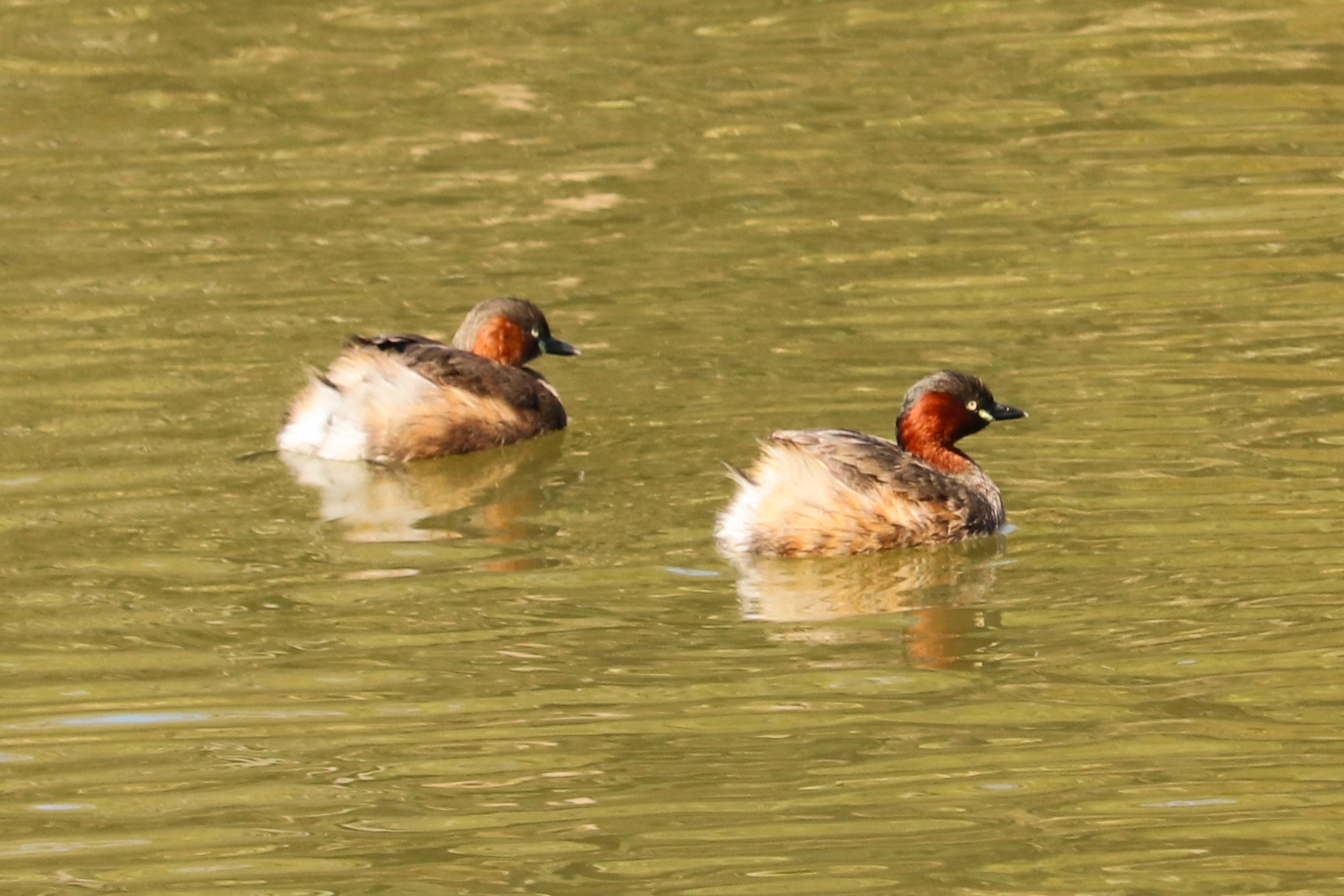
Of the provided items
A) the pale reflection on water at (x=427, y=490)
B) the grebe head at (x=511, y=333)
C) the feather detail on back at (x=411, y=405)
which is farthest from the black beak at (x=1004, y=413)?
the grebe head at (x=511, y=333)

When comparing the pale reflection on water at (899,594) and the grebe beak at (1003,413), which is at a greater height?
the grebe beak at (1003,413)

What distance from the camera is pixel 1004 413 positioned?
8914 millimetres

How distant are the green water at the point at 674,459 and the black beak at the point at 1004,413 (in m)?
0.25

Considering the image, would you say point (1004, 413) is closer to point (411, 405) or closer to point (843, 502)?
point (843, 502)

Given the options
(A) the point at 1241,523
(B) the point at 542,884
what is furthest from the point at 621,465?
(B) the point at 542,884

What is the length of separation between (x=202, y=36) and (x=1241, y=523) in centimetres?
1164

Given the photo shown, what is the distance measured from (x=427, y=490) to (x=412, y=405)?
540 mm

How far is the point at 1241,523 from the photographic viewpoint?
26.5 ft

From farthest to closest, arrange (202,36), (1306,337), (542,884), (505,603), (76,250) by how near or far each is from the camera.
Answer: (202,36)
(76,250)
(1306,337)
(505,603)
(542,884)

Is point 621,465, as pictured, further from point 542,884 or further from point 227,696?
point 542,884

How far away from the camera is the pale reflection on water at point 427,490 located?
8.81m

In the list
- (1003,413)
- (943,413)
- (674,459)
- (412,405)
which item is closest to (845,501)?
(943,413)

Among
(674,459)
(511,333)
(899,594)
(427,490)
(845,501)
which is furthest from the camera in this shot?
(511,333)

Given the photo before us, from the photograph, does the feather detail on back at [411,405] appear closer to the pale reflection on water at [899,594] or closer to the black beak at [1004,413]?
the black beak at [1004,413]
